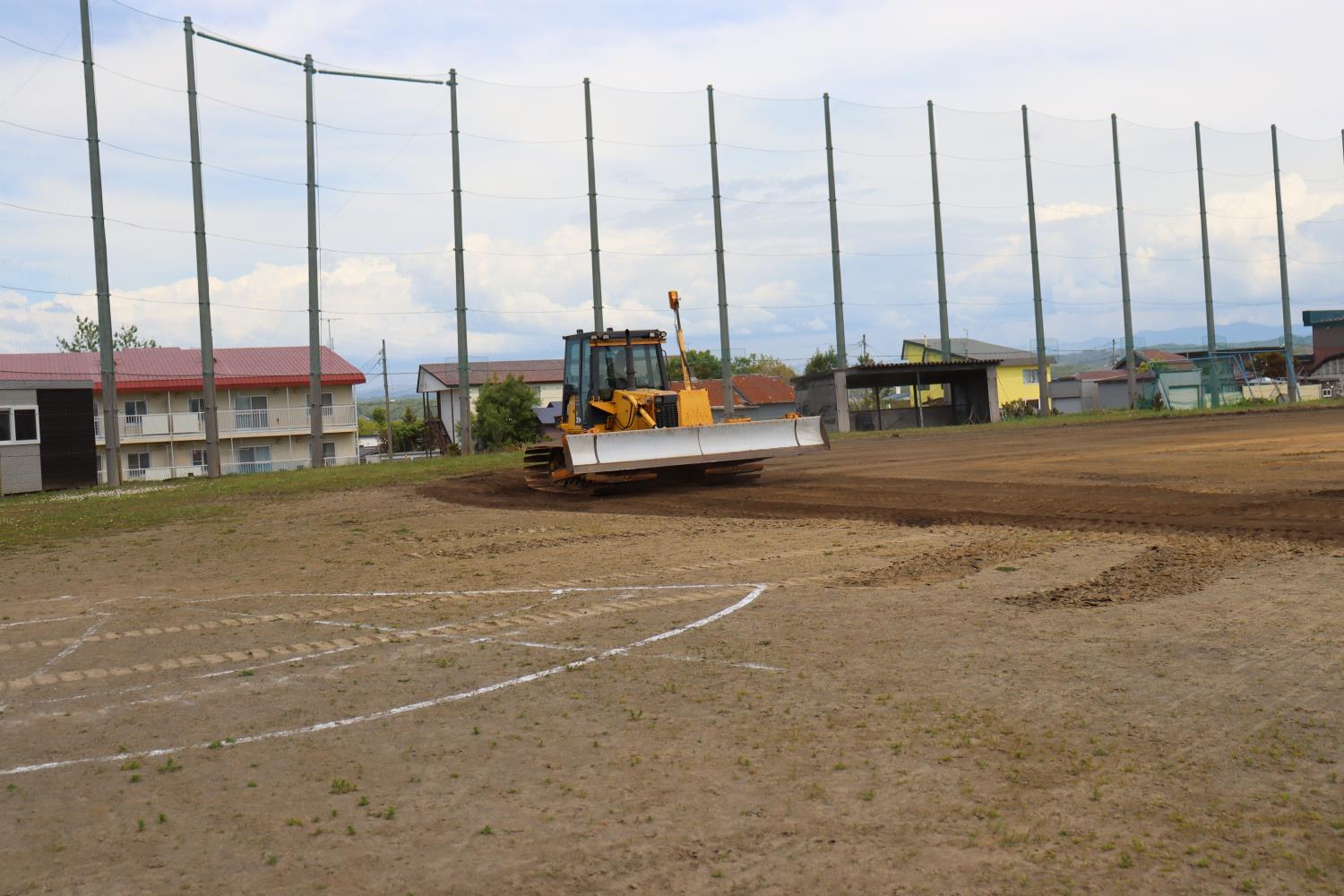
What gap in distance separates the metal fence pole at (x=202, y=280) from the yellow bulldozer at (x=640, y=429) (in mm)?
16104

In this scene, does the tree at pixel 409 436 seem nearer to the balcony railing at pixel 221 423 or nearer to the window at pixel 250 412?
the window at pixel 250 412

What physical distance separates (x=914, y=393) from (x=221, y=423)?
30632 mm

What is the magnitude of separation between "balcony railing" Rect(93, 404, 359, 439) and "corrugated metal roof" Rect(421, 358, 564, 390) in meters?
22.9

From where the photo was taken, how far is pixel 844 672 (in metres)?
6.94

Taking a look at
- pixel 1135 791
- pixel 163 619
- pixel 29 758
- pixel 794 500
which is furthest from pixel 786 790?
pixel 794 500

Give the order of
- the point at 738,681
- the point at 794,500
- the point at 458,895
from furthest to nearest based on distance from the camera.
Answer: the point at 794,500 < the point at 738,681 < the point at 458,895

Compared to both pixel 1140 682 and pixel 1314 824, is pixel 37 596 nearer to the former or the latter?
pixel 1140 682

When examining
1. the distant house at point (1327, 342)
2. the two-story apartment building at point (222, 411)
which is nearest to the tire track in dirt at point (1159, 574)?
the two-story apartment building at point (222, 411)

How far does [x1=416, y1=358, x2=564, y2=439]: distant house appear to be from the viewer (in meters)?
75.6

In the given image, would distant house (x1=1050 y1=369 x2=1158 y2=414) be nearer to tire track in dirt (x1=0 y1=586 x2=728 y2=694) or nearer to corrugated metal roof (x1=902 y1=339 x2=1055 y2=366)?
corrugated metal roof (x1=902 y1=339 x2=1055 y2=366)

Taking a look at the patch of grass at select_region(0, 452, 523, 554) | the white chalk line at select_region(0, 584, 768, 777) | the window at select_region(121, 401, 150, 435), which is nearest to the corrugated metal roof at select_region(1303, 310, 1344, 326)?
the patch of grass at select_region(0, 452, 523, 554)

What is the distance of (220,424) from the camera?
50750 mm

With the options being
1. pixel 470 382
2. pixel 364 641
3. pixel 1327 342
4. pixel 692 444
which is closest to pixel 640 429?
pixel 692 444

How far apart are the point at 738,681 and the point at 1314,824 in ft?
10.5
